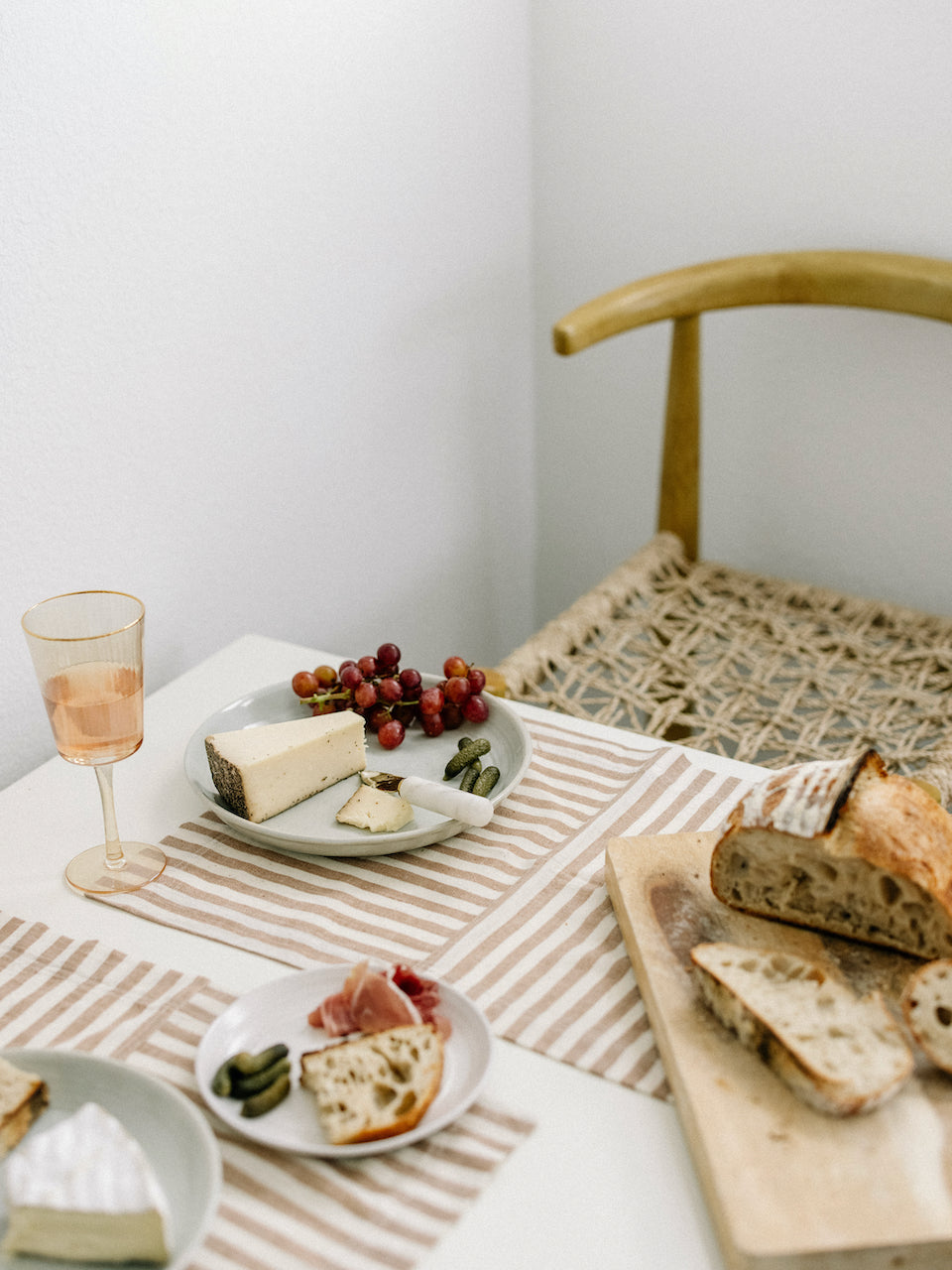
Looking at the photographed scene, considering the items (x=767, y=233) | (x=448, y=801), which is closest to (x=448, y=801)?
(x=448, y=801)

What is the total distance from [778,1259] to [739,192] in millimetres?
1546

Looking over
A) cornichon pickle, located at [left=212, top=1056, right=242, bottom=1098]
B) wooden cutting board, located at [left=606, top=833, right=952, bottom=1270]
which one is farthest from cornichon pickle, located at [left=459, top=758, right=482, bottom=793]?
cornichon pickle, located at [left=212, top=1056, right=242, bottom=1098]

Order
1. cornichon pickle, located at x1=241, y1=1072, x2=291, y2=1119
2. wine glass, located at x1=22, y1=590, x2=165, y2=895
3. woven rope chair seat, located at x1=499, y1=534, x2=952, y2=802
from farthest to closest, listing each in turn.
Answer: woven rope chair seat, located at x1=499, y1=534, x2=952, y2=802 → wine glass, located at x1=22, y1=590, x2=165, y2=895 → cornichon pickle, located at x1=241, y1=1072, x2=291, y2=1119

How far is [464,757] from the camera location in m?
0.99

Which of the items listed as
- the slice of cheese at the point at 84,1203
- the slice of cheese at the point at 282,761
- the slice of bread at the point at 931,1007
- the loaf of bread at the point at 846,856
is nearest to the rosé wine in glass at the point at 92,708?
the slice of cheese at the point at 282,761

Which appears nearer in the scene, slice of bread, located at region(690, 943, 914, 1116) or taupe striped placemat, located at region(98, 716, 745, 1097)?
slice of bread, located at region(690, 943, 914, 1116)

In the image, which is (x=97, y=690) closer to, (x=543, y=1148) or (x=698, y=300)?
(x=543, y=1148)

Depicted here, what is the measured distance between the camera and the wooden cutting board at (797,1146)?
557mm

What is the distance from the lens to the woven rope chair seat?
1.36 meters

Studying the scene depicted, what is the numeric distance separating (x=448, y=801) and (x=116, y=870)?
261 mm

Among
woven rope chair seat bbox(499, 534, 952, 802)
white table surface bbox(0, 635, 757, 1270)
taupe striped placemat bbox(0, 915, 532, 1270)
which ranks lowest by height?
woven rope chair seat bbox(499, 534, 952, 802)

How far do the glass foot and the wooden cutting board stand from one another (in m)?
0.38

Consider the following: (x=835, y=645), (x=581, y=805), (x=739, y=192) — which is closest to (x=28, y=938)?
(x=581, y=805)

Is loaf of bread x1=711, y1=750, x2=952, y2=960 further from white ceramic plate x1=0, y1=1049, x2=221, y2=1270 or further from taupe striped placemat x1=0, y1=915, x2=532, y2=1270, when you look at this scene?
white ceramic plate x1=0, y1=1049, x2=221, y2=1270
